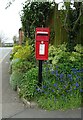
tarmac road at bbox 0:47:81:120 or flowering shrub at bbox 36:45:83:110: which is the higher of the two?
flowering shrub at bbox 36:45:83:110

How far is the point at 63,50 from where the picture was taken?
31.4 feet

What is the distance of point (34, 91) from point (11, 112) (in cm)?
91

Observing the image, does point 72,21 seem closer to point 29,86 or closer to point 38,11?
point 38,11

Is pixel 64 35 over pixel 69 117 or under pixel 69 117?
over

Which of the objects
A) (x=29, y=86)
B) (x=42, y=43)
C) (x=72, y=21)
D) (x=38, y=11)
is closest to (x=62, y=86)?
(x=29, y=86)

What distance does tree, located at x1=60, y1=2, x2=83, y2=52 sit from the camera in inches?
380

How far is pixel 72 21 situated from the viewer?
9.84 meters

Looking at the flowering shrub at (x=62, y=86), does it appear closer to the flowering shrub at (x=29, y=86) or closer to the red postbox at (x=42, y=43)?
the flowering shrub at (x=29, y=86)

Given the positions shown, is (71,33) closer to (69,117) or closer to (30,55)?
(30,55)

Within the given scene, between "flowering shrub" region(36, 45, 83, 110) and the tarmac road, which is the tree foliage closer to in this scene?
"flowering shrub" region(36, 45, 83, 110)

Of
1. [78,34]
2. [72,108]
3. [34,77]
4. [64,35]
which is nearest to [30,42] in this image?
[64,35]

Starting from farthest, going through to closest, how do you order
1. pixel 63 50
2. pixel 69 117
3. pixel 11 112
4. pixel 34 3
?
pixel 34 3 < pixel 63 50 < pixel 11 112 < pixel 69 117

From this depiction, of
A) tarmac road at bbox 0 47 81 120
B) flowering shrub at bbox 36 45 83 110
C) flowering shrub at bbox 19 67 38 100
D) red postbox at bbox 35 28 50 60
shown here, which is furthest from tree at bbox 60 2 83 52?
tarmac road at bbox 0 47 81 120

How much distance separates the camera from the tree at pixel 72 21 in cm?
965
